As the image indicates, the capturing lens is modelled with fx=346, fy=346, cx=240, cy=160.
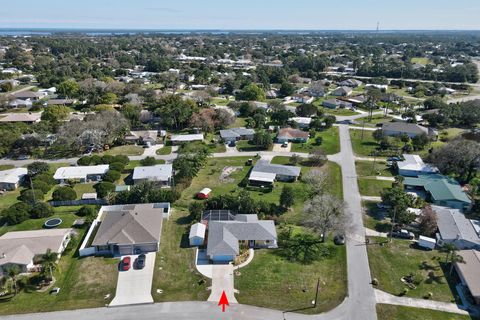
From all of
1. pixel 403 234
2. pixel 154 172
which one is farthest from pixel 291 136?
pixel 403 234

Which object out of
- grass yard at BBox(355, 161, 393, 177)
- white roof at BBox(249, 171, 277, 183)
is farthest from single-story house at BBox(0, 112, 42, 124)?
grass yard at BBox(355, 161, 393, 177)

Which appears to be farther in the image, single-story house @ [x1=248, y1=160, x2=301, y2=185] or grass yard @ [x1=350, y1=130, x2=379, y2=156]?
grass yard @ [x1=350, y1=130, x2=379, y2=156]

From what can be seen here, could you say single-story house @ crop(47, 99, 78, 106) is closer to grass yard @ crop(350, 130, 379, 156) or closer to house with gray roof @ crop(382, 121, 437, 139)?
grass yard @ crop(350, 130, 379, 156)

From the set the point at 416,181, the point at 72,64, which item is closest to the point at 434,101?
the point at 416,181

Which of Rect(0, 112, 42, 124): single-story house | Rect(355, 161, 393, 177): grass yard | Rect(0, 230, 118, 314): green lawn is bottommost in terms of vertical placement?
Rect(0, 230, 118, 314): green lawn

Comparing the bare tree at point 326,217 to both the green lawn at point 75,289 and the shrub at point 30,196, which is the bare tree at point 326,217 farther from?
the shrub at point 30,196

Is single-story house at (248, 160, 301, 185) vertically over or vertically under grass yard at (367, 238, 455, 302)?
over
